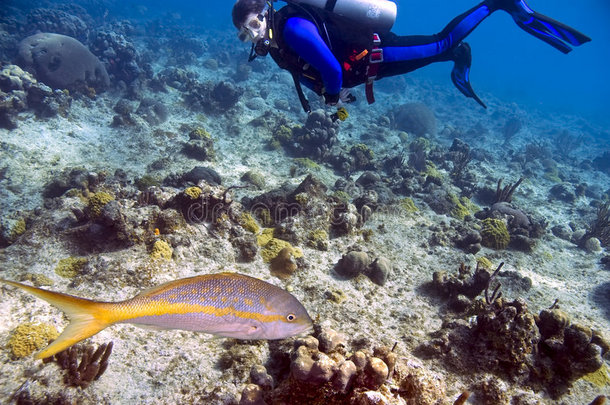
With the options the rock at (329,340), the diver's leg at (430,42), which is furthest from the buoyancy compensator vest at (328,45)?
the rock at (329,340)

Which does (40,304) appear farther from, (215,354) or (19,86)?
(19,86)

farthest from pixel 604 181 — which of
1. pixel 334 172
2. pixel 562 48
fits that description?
pixel 334 172

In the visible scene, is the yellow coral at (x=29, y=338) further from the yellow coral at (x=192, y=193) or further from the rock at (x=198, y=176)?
the rock at (x=198, y=176)

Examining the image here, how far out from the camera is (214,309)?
2.01 metres

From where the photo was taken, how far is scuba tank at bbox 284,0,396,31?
16.8 ft

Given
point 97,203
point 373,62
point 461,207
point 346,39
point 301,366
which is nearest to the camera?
point 301,366

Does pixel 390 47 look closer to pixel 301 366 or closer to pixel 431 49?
pixel 431 49

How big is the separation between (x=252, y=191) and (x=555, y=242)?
8919 millimetres

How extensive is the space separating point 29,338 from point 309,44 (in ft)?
16.0

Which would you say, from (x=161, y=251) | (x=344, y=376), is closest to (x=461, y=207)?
(x=344, y=376)

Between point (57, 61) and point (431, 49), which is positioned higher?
point (57, 61)

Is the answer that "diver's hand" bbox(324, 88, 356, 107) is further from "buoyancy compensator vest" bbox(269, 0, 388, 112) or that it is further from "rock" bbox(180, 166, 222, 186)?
"rock" bbox(180, 166, 222, 186)

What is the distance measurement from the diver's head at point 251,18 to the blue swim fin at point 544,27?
6.19m

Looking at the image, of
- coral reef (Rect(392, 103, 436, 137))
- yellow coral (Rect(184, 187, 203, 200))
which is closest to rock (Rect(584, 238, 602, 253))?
yellow coral (Rect(184, 187, 203, 200))
